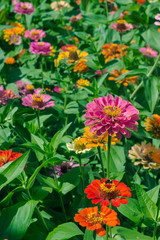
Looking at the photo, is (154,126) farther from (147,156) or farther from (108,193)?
(108,193)

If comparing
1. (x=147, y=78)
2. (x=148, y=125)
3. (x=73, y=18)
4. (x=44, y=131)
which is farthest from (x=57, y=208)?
(x=73, y=18)

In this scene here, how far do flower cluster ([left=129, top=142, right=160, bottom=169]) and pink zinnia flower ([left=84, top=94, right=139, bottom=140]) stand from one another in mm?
→ 385

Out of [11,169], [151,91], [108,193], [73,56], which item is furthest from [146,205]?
[73,56]

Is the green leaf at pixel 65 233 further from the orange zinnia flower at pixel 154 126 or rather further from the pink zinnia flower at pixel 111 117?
the orange zinnia flower at pixel 154 126

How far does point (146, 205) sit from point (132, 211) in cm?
10

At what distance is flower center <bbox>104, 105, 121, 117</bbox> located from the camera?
937mm

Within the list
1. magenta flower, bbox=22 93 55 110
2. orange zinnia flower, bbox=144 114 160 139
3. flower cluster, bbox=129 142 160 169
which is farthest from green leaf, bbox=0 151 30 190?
orange zinnia flower, bbox=144 114 160 139

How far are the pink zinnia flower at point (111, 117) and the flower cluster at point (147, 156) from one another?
1.26ft

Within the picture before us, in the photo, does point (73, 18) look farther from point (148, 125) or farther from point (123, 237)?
point (123, 237)

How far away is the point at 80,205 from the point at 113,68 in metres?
0.93

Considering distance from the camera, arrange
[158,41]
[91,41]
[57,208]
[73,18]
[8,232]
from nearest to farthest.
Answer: [8,232], [57,208], [158,41], [91,41], [73,18]

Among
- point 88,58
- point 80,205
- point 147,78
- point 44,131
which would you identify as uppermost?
point 88,58

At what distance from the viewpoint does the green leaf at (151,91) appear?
1610 millimetres

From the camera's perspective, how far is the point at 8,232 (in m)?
0.92
